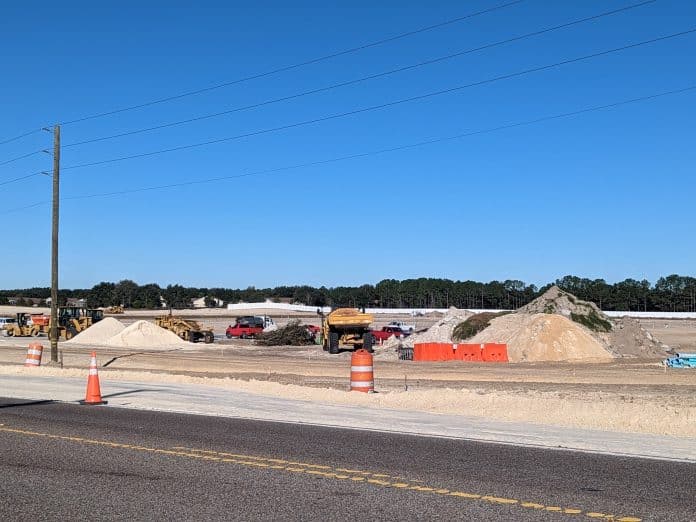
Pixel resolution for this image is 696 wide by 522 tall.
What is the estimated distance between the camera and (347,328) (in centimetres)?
4850

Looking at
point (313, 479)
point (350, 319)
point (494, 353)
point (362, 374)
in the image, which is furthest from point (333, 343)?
point (313, 479)

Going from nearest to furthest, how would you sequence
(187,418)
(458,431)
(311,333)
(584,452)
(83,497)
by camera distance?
(83,497) < (584,452) < (458,431) < (187,418) < (311,333)

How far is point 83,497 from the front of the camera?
8414 mm

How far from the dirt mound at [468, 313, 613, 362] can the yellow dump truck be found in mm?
7342

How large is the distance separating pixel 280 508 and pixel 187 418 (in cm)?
823

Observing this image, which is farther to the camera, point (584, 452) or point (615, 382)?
point (615, 382)

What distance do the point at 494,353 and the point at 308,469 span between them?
33.3 metres

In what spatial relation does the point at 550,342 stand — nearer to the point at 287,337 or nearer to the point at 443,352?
the point at 443,352

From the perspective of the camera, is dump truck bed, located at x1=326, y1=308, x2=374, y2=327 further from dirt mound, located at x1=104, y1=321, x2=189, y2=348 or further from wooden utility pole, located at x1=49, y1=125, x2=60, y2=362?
wooden utility pole, located at x1=49, y1=125, x2=60, y2=362

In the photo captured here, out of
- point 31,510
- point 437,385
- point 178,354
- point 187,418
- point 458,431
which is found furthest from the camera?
point 178,354

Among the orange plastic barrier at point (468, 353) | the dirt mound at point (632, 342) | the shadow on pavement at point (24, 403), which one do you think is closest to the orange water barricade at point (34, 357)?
the shadow on pavement at point (24, 403)

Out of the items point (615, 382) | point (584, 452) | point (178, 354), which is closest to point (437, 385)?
point (615, 382)

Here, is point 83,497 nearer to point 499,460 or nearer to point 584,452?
point 499,460

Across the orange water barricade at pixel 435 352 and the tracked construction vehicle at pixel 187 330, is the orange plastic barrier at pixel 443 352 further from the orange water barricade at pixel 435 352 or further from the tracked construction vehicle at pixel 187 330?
the tracked construction vehicle at pixel 187 330
